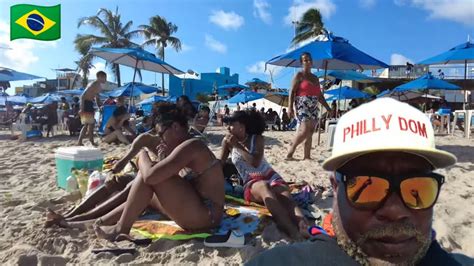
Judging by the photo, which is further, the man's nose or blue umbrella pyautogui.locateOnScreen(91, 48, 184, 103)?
blue umbrella pyautogui.locateOnScreen(91, 48, 184, 103)

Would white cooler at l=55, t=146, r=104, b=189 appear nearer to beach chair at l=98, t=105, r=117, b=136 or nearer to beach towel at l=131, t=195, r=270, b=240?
beach towel at l=131, t=195, r=270, b=240

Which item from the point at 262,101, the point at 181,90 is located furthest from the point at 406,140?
the point at 262,101

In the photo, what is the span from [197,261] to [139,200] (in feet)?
2.10

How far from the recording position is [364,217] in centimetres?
108

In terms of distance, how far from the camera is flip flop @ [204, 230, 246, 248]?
2.83 m

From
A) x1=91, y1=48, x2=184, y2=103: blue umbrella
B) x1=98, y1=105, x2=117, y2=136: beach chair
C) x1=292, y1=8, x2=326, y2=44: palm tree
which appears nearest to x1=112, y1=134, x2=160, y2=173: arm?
x1=98, y1=105, x2=117, y2=136: beach chair

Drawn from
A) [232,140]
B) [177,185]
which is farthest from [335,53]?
[177,185]

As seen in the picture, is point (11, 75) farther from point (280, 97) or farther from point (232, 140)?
point (232, 140)

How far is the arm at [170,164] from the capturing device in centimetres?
275

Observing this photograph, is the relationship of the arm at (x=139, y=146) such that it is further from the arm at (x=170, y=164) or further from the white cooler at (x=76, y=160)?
the arm at (x=170, y=164)

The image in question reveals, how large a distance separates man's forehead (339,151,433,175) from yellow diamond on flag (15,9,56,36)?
10480 millimetres

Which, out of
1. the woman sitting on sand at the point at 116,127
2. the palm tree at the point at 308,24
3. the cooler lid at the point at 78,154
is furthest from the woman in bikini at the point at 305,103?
the palm tree at the point at 308,24

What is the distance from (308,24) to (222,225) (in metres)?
30.8

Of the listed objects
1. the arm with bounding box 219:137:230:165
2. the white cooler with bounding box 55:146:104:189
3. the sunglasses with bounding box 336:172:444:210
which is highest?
the sunglasses with bounding box 336:172:444:210
